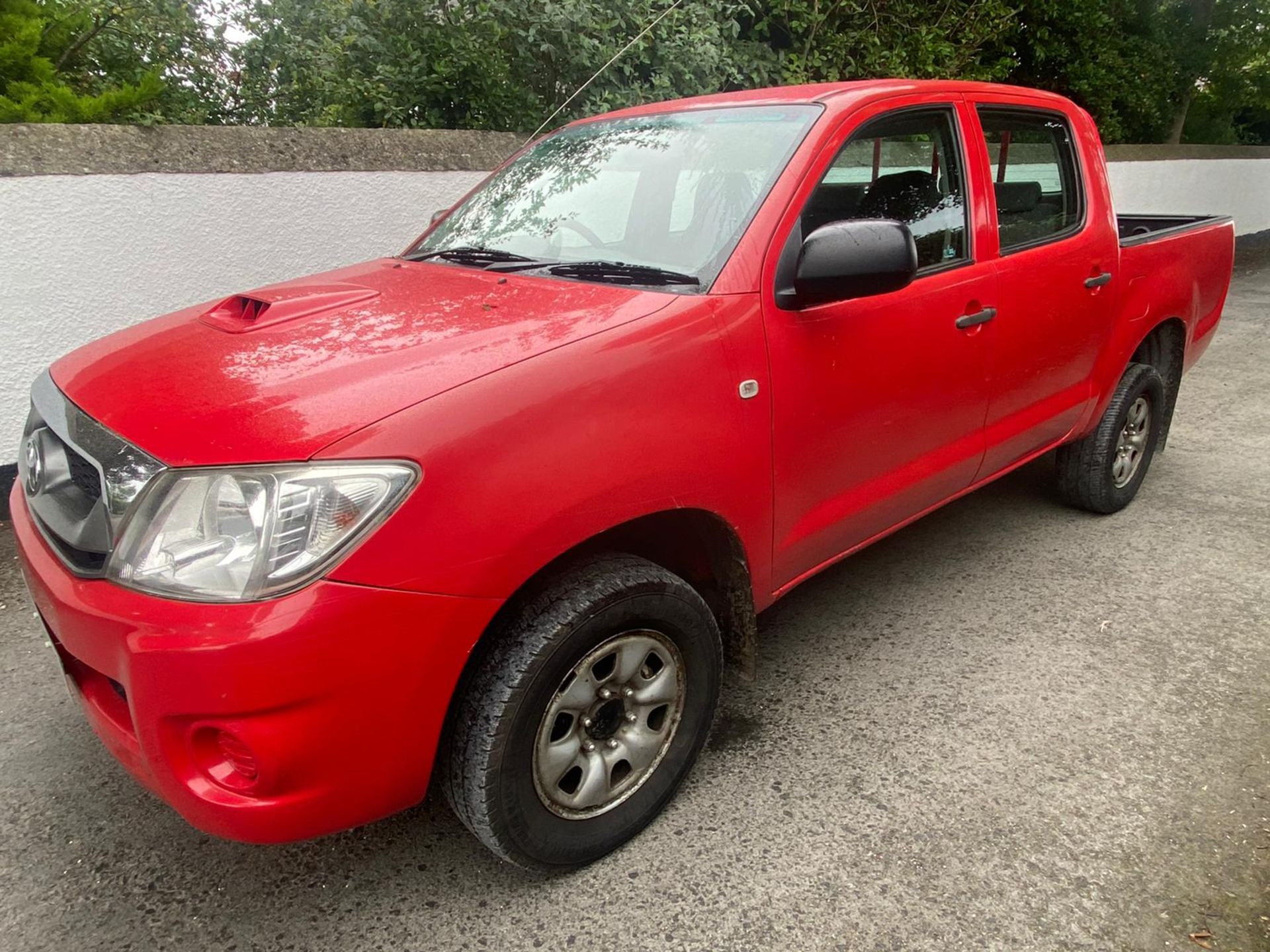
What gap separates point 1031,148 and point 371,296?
2622 millimetres

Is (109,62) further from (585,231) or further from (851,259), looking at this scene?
(851,259)

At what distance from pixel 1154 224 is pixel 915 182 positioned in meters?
2.73

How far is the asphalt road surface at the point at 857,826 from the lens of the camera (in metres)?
2.04

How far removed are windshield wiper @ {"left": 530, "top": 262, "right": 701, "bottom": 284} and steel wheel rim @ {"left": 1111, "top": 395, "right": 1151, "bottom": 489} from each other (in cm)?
265

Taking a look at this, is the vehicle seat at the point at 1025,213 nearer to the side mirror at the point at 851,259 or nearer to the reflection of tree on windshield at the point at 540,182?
the side mirror at the point at 851,259

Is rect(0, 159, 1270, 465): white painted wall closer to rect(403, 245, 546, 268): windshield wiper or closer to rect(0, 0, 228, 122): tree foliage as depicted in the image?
rect(0, 0, 228, 122): tree foliage

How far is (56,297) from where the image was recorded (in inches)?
162

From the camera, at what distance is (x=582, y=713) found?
2.10 metres

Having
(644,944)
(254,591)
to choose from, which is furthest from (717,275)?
(644,944)

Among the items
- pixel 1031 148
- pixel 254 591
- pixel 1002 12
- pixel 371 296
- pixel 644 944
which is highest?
Result: pixel 1002 12

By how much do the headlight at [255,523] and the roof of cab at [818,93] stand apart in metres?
1.81

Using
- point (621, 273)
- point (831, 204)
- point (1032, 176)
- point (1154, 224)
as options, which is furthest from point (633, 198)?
point (1154, 224)

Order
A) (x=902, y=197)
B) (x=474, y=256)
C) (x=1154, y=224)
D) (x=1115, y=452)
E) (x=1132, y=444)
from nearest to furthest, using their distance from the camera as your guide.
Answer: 1. (x=474, y=256)
2. (x=902, y=197)
3. (x=1115, y=452)
4. (x=1132, y=444)
5. (x=1154, y=224)

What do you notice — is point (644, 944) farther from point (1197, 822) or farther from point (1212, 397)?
point (1212, 397)
